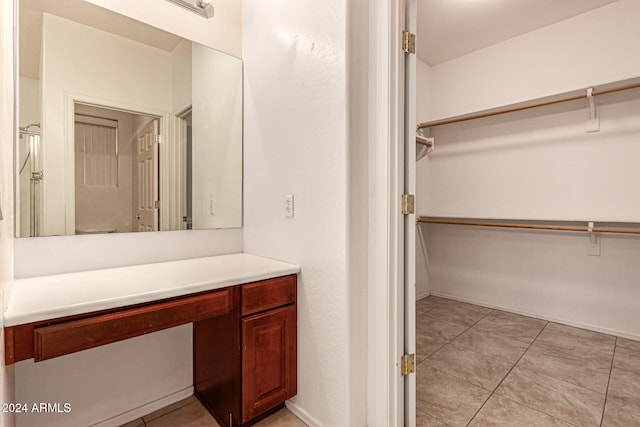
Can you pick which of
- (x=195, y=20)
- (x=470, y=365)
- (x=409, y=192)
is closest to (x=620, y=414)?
(x=470, y=365)

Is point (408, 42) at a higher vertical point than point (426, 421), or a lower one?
higher

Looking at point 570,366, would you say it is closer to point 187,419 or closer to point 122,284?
point 187,419

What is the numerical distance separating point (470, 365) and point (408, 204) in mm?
1386

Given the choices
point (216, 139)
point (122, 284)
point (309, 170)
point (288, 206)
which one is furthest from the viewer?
point (216, 139)

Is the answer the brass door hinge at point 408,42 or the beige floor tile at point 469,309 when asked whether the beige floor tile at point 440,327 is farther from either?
the brass door hinge at point 408,42

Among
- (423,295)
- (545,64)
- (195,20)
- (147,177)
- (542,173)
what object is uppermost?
(545,64)

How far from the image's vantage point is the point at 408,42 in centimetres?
148

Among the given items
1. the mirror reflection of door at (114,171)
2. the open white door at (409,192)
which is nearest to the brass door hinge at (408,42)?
the open white door at (409,192)

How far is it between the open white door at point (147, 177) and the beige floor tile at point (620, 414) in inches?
101

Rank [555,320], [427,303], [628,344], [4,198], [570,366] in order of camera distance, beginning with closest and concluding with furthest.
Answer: [4,198] < [570,366] < [628,344] < [555,320] < [427,303]

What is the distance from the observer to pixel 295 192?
5.40 ft

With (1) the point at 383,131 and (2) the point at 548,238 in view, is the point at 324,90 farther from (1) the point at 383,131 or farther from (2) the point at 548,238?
(2) the point at 548,238

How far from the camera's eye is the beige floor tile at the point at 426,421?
1.56 m

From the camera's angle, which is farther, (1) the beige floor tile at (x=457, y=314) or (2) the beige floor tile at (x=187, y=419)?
(1) the beige floor tile at (x=457, y=314)
